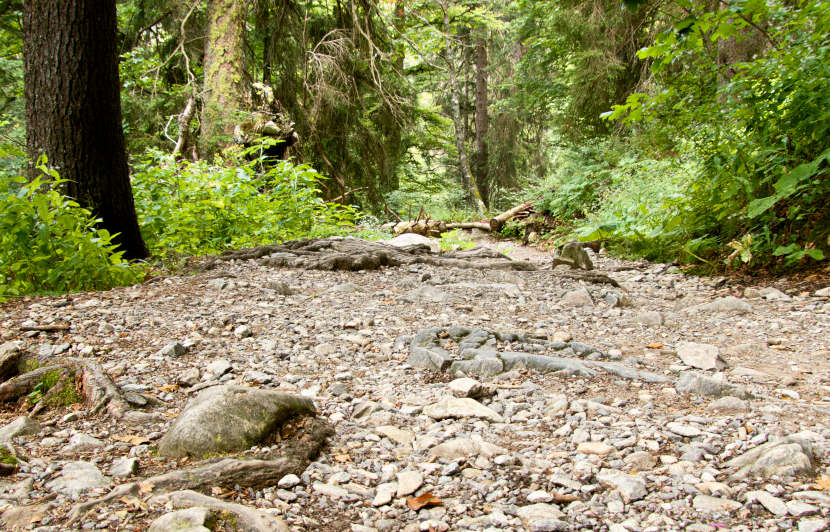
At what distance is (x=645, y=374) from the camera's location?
2.50 metres

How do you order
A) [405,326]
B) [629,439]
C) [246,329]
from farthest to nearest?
[405,326]
[246,329]
[629,439]

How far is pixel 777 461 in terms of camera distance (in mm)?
1553

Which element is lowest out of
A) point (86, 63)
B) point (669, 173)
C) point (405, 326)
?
point (405, 326)

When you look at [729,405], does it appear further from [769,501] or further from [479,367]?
[479,367]

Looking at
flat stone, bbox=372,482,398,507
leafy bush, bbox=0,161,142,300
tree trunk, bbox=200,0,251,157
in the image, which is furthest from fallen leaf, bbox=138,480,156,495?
tree trunk, bbox=200,0,251,157

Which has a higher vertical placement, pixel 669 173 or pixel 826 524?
pixel 669 173

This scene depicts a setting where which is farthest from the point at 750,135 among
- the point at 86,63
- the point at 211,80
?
the point at 211,80

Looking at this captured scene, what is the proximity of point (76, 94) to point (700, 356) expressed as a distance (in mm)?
5227

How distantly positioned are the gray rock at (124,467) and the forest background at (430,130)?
218 centimetres

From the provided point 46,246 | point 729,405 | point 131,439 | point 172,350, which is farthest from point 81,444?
point 46,246

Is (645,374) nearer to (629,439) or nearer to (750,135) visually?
(629,439)

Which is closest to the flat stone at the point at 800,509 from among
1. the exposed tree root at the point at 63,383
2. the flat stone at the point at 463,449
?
the flat stone at the point at 463,449

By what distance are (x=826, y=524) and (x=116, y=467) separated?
2.05 metres

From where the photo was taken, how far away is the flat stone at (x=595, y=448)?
1.79m
